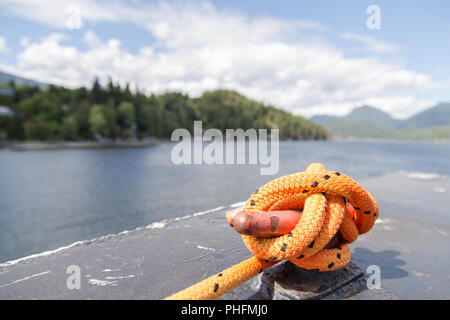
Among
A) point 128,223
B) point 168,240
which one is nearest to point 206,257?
point 168,240

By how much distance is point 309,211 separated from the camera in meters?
2.10

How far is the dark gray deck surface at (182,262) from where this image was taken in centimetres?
245

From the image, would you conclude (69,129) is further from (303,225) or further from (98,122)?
(303,225)

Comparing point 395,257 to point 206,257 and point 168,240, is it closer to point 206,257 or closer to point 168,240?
point 206,257

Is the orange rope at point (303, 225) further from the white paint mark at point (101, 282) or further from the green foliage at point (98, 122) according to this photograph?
the green foliage at point (98, 122)

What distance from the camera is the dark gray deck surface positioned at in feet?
8.03

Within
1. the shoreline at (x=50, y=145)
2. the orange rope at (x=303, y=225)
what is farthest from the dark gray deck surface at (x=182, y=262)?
the shoreline at (x=50, y=145)

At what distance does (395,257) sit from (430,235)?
1343 mm

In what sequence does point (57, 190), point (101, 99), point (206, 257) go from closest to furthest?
point (206, 257) < point (57, 190) < point (101, 99)

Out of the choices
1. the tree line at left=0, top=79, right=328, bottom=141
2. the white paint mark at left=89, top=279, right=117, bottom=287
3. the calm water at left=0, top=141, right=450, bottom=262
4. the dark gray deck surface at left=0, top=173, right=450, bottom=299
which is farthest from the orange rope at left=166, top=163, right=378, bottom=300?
the tree line at left=0, top=79, right=328, bottom=141

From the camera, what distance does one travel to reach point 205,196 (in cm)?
1432
